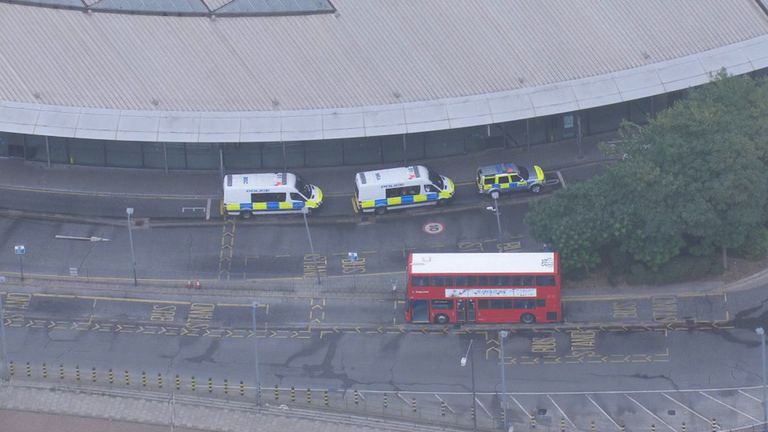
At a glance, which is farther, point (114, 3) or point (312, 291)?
point (114, 3)

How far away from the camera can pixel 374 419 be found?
125750 millimetres

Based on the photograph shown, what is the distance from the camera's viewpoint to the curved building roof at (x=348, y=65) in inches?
5669

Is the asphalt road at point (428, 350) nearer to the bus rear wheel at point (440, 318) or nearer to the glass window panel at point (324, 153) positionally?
the bus rear wheel at point (440, 318)

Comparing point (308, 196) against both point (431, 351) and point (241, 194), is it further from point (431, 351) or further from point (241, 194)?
point (431, 351)

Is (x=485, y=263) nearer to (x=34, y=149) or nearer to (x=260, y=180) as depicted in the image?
(x=260, y=180)

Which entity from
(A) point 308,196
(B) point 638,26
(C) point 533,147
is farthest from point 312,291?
(B) point 638,26

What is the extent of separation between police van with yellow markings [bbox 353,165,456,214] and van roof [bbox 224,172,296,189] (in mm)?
4927

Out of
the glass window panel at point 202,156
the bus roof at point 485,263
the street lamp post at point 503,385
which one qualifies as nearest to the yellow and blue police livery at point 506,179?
the bus roof at point 485,263

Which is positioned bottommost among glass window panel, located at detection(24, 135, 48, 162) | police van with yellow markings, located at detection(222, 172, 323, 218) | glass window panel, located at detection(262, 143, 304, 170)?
police van with yellow markings, located at detection(222, 172, 323, 218)

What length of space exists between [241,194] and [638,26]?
32.3 metres

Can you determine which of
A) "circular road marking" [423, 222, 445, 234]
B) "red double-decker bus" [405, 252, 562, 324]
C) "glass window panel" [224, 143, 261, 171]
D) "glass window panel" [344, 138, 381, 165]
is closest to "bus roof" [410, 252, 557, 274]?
"red double-decker bus" [405, 252, 562, 324]

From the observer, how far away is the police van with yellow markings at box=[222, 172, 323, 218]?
143 meters

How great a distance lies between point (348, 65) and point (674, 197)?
27253 mm

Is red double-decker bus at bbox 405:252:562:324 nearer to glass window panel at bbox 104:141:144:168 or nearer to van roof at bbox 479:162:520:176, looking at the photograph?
van roof at bbox 479:162:520:176
